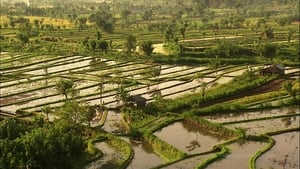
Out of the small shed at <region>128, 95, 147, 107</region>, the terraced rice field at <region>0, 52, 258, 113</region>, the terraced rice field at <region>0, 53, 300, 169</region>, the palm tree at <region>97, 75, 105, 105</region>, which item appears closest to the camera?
the terraced rice field at <region>0, 53, 300, 169</region>

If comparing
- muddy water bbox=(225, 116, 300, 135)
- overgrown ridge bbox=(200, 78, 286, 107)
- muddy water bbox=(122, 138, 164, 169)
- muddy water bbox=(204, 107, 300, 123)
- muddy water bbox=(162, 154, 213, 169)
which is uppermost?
overgrown ridge bbox=(200, 78, 286, 107)

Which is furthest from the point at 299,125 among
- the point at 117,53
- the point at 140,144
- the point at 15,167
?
the point at 117,53

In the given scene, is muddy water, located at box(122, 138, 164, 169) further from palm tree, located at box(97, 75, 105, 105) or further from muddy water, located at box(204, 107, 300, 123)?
palm tree, located at box(97, 75, 105, 105)

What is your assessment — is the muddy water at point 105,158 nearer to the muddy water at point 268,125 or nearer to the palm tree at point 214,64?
the muddy water at point 268,125

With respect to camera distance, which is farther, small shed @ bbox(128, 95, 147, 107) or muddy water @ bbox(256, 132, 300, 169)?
small shed @ bbox(128, 95, 147, 107)

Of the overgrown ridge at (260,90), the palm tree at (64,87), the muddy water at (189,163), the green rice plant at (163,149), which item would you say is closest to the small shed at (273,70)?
the overgrown ridge at (260,90)

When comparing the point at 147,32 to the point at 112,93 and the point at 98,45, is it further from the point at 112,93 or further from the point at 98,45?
the point at 112,93

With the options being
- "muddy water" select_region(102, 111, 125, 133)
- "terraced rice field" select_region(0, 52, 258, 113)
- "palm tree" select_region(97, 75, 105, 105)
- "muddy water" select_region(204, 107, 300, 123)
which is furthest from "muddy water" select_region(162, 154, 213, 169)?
"palm tree" select_region(97, 75, 105, 105)
